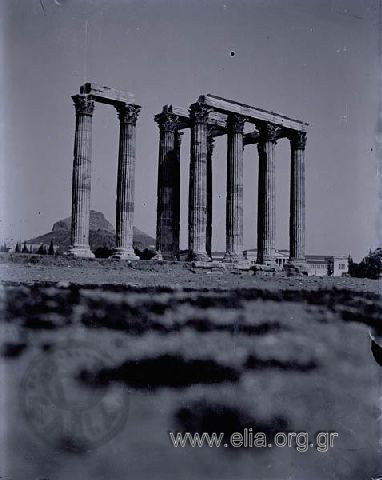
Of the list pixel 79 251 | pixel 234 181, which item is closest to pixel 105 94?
pixel 79 251

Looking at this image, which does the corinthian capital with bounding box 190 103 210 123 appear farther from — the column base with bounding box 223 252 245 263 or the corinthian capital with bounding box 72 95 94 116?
the column base with bounding box 223 252 245 263

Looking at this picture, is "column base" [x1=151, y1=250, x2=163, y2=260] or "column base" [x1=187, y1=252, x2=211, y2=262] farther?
"column base" [x1=151, y1=250, x2=163, y2=260]

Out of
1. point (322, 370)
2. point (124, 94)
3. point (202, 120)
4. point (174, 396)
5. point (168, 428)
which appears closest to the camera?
point (168, 428)

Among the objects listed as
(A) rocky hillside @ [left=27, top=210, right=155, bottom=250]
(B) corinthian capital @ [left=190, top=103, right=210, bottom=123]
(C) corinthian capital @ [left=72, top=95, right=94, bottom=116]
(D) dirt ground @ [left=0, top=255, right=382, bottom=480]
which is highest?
(B) corinthian capital @ [left=190, top=103, right=210, bottom=123]

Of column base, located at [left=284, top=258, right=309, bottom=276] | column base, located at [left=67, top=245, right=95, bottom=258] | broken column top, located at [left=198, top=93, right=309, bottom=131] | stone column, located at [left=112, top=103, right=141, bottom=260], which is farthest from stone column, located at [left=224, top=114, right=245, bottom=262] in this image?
column base, located at [left=67, top=245, right=95, bottom=258]

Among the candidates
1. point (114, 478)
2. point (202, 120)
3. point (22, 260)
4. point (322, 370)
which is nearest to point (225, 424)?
point (114, 478)

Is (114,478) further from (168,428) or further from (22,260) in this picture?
(22,260)
